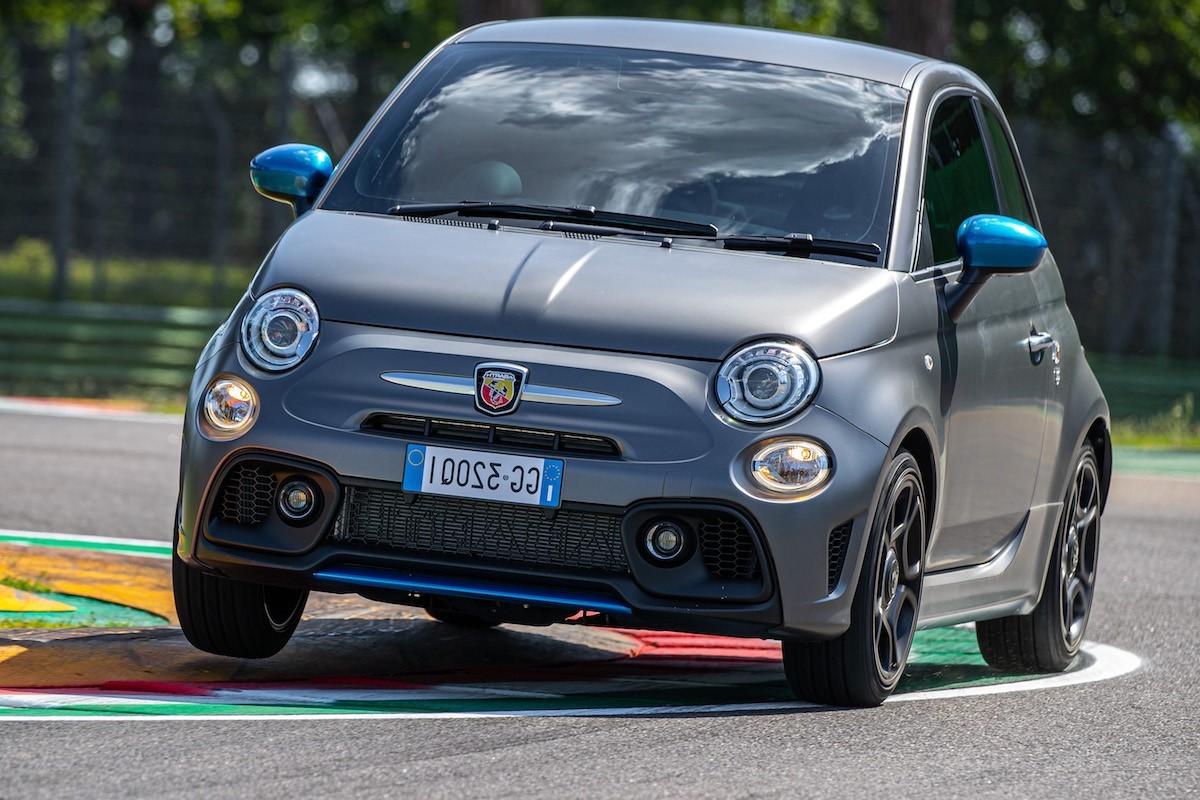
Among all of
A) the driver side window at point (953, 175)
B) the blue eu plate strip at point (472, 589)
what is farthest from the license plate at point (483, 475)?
the driver side window at point (953, 175)

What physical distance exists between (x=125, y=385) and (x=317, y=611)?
11.9 meters

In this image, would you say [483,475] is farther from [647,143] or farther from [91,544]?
[91,544]

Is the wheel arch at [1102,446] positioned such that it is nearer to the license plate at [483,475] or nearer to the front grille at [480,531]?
the front grille at [480,531]

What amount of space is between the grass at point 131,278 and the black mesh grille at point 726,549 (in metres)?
14.1

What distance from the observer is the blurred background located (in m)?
19.0

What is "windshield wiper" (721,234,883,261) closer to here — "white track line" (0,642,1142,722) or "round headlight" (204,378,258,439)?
"white track line" (0,642,1142,722)

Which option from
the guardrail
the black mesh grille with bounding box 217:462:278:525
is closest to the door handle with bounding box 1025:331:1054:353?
the black mesh grille with bounding box 217:462:278:525

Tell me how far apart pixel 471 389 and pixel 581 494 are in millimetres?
385

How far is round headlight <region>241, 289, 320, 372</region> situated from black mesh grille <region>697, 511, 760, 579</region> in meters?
1.13

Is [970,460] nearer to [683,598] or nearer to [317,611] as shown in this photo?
[683,598]

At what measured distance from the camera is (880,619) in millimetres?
5879

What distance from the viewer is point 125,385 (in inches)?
748

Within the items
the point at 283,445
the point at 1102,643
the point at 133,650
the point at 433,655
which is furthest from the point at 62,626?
the point at 1102,643

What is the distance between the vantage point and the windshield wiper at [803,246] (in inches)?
239
